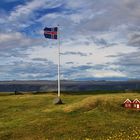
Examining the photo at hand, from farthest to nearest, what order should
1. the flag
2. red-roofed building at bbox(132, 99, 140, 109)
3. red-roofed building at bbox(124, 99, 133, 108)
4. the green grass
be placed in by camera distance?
the flag < red-roofed building at bbox(124, 99, 133, 108) < red-roofed building at bbox(132, 99, 140, 109) < the green grass

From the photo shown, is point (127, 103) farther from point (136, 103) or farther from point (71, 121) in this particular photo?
point (71, 121)

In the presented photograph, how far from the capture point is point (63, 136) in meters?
36.9

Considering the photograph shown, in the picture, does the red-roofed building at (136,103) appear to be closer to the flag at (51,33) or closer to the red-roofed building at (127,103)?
the red-roofed building at (127,103)

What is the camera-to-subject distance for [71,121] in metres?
44.1

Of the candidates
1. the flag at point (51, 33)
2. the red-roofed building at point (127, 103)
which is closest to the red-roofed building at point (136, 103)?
the red-roofed building at point (127, 103)

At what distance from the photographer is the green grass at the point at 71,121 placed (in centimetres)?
3694

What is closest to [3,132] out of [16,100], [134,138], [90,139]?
[90,139]

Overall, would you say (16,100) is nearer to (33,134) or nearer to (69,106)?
(69,106)

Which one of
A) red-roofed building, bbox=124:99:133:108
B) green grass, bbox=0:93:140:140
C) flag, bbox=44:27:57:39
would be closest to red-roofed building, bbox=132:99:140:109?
red-roofed building, bbox=124:99:133:108

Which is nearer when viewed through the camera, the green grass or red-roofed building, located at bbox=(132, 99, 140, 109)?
the green grass

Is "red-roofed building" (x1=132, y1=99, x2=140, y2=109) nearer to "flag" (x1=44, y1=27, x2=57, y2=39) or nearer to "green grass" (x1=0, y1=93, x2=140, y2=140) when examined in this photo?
"green grass" (x1=0, y1=93, x2=140, y2=140)

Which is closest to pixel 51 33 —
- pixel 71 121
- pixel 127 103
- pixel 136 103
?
pixel 127 103

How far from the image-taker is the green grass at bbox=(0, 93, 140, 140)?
36.9 metres

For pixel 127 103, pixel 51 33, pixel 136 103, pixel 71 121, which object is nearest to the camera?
pixel 71 121
